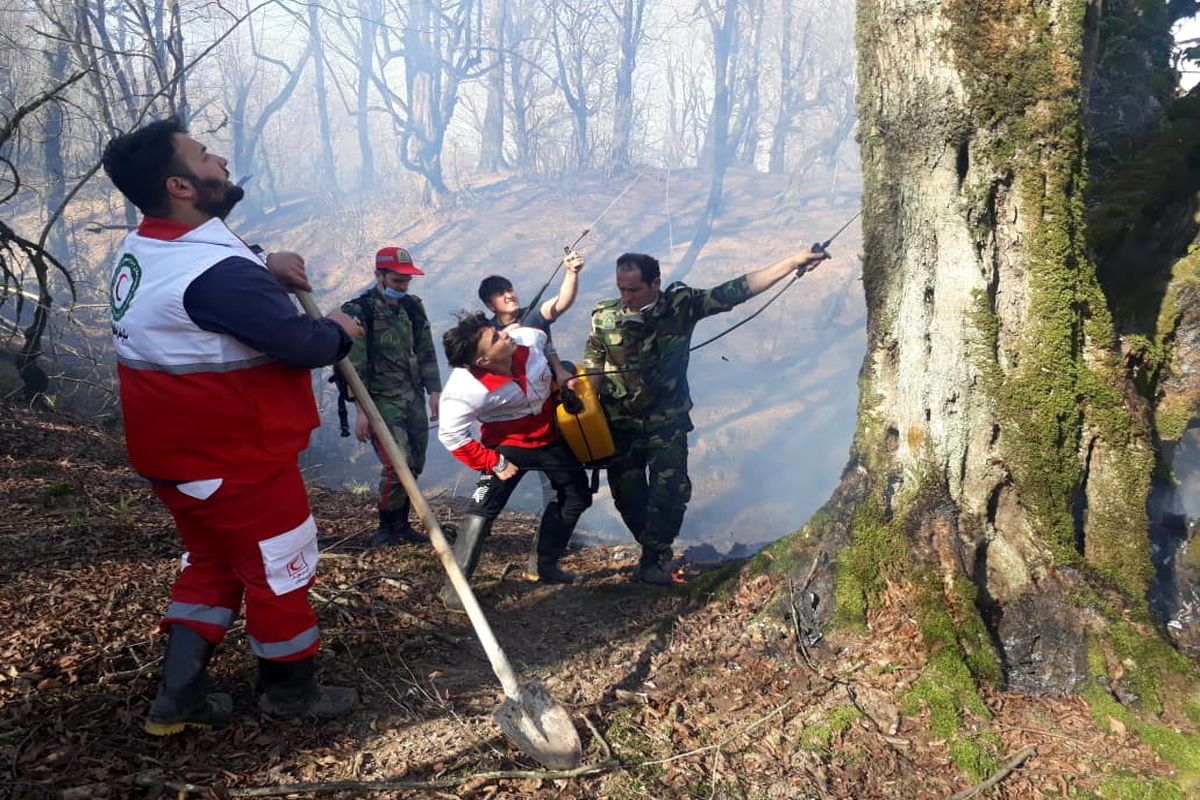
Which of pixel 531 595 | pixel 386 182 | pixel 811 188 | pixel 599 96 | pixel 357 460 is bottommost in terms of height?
pixel 357 460

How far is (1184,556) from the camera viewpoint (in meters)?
4.48

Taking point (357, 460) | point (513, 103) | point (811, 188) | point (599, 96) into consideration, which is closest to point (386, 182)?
point (513, 103)

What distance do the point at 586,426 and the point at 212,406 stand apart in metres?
2.24

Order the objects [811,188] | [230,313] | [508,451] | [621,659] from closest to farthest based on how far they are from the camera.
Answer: [230,313], [621,659], [508,451], [811,188]

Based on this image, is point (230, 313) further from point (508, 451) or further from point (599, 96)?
point (599, 96)

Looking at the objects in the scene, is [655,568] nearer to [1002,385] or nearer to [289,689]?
[1002,385]

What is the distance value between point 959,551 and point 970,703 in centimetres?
67

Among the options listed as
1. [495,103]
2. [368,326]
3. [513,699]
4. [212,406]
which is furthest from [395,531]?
[495,103]

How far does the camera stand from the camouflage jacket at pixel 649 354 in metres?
4.80

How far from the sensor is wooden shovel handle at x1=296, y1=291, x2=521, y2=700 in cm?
282

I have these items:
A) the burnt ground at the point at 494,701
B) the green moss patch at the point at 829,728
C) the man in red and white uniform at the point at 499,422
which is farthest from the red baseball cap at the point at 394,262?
the green moss patch at the point at 829,728

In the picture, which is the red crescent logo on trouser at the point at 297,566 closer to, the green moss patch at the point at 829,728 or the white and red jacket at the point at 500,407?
the white and red jacket at the point at 500,407

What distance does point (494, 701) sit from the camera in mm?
3154

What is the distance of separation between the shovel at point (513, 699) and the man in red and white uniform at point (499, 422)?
976 mm
